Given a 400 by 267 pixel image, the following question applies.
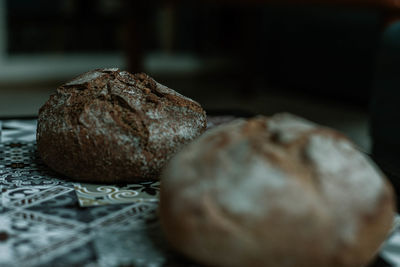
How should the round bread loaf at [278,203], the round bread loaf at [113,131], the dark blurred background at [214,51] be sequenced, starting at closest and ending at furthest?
the round bread loaf at [278,203]
the round bread loaf at [113,131]
the dark blurred background at [214,51]

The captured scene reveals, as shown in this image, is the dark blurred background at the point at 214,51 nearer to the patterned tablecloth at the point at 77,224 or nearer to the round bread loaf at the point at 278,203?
the patterned tablecloth at the point at 77,224

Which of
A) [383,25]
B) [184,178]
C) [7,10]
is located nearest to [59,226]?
[184,178]

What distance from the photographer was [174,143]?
3.38 feet

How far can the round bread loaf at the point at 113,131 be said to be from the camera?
101 centimetres

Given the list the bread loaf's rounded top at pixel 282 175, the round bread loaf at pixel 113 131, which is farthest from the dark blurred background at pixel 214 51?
the bread loaf's rounded top at pixel 282 175

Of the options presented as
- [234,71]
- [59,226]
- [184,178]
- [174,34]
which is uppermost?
[184,178]

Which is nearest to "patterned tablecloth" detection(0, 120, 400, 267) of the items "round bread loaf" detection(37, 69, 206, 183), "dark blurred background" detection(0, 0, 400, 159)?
"round bread loaf" detection(37, 69, 206, 183)

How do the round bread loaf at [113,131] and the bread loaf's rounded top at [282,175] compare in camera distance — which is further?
the round bread loaf at [113,131]

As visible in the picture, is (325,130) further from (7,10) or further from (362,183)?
(7,10)

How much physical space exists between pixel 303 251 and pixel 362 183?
0.12m

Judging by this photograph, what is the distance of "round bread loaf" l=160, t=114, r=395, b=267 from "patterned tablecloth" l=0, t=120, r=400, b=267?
0.06m

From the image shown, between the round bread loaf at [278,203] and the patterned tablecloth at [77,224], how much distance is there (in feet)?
0.19

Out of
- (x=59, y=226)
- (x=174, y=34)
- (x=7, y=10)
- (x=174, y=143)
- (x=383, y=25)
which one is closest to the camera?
(x=59, y=226)

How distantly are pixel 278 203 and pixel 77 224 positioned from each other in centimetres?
32
